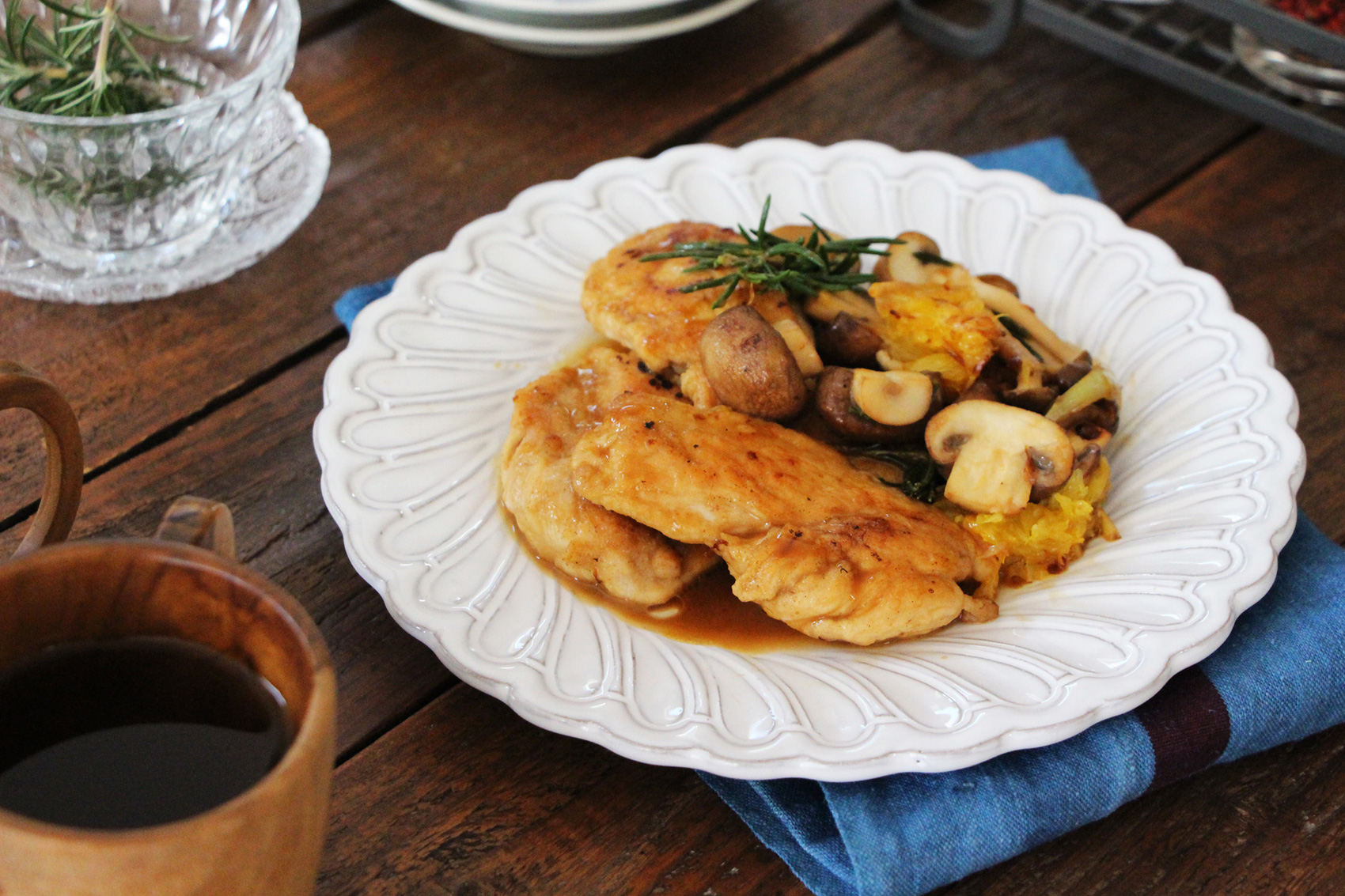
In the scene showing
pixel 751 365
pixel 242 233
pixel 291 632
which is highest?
pixel 291 632

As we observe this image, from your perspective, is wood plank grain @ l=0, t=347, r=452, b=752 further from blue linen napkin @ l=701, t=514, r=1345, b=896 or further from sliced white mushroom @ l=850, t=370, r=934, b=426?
sliced white mushroom @ l=850, t=370, r=934, b=426

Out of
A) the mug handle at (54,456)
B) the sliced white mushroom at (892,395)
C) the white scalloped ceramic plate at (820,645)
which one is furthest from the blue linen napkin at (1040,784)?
the mug handle at (54,456)

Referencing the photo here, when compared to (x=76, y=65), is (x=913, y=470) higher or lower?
lower

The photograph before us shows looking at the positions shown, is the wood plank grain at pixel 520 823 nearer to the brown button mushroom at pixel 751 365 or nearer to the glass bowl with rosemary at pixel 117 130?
the brown button mushroom at pixel 751 365

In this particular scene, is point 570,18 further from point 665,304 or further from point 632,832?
point 632,832

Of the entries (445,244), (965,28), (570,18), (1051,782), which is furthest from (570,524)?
(965,28)

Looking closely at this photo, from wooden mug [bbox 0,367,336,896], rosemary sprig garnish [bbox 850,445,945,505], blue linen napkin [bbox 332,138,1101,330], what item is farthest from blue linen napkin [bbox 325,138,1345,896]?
blue linen napkin [bbox 332,138,1101,330]
